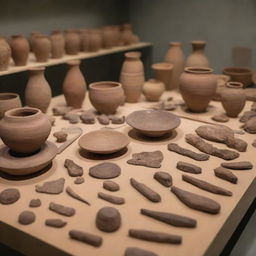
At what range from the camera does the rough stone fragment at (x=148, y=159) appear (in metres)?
1.96

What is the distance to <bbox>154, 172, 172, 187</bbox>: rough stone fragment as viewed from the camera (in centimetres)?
174

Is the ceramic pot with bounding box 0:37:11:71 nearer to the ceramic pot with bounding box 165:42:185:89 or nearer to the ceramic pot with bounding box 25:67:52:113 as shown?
the ceramic pot with bounding box 25:67:52:113

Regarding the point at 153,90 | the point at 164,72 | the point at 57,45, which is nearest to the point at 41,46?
the point at 57,45

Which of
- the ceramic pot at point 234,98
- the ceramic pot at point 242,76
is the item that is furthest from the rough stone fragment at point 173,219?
the ceramic pot at point 242,76

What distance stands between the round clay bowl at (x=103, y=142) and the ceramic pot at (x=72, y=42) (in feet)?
4.75

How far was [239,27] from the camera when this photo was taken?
388cm

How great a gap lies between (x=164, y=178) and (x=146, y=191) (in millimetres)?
144

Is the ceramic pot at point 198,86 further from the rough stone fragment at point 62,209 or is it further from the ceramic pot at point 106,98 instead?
the rough stone fragment at point 62,209

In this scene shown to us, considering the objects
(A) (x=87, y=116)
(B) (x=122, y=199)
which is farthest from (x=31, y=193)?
(A) (x=87, y=116)

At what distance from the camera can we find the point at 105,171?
1.85m

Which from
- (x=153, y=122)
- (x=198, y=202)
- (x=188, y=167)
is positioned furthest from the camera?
(x=153, y=122)

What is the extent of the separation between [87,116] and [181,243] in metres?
1.56

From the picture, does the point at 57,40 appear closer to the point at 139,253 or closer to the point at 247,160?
the point at 247,160

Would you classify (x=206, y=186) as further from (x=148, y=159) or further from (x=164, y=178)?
(x=148, y=159)
